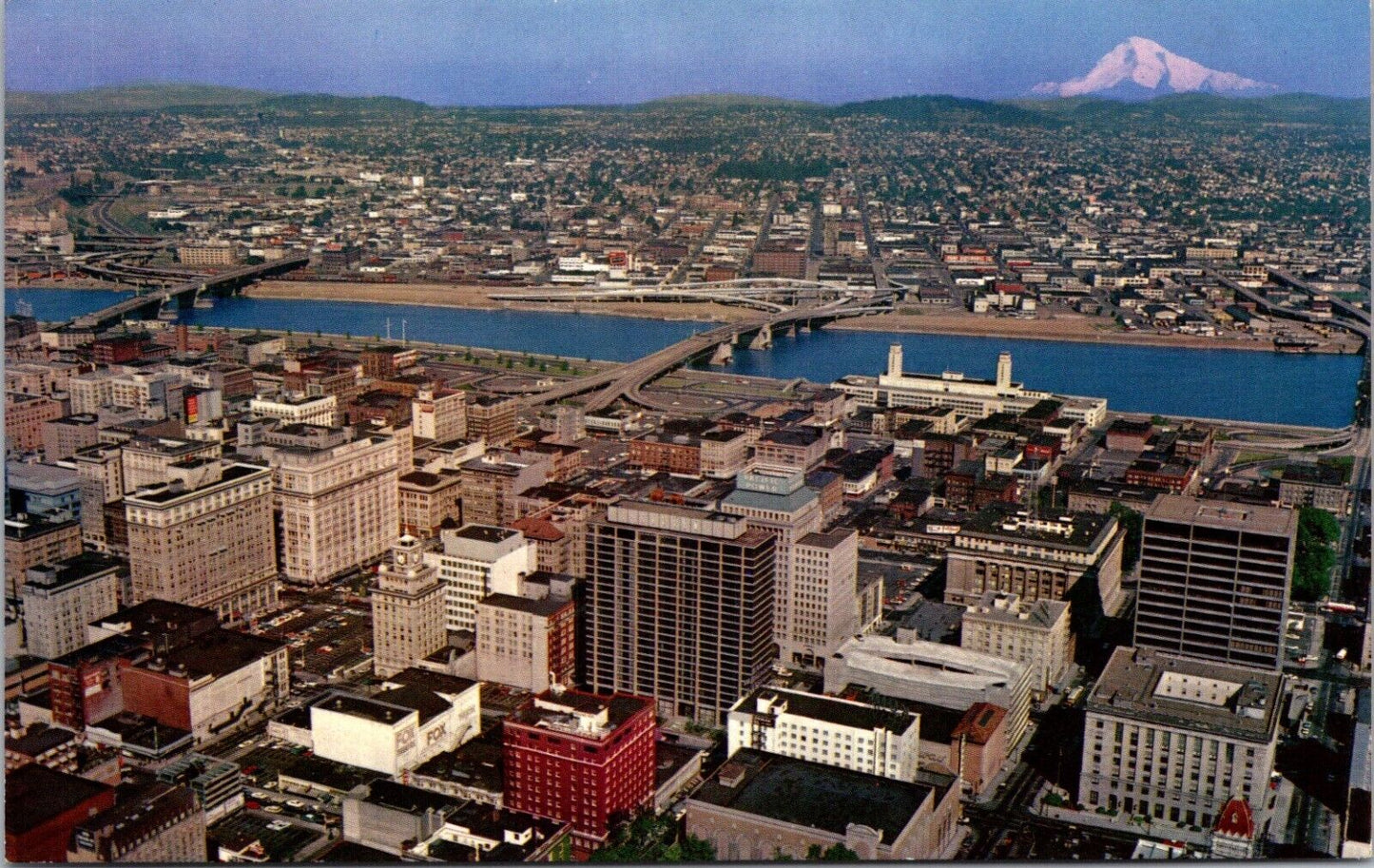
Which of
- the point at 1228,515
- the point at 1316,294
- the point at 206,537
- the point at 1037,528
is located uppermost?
the point at 1228,515

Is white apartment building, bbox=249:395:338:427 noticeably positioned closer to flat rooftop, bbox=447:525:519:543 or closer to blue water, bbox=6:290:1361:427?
flat rooftop, bbox=447:525:519:543

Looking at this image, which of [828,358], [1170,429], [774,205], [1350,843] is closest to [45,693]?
[1350,843]

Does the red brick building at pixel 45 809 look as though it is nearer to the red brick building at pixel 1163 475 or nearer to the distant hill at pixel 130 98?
the red brick building at pixel 1163 475

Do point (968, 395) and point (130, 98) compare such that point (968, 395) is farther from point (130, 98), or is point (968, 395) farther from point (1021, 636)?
point (130, 98)

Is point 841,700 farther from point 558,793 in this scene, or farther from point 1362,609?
point 1362,609

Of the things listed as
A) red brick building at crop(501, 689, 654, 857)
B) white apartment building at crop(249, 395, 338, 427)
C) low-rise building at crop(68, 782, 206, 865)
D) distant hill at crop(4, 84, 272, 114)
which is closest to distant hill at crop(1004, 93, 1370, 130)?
white apartment building at crop(249, 395, 338, 427)

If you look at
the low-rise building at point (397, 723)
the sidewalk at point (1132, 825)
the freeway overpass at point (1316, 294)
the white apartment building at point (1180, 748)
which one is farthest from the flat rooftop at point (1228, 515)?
the freeway overpass at point (1316, 294)

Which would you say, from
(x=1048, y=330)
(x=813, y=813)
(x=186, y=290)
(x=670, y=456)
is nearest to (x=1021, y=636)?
(x=813, y=813)
